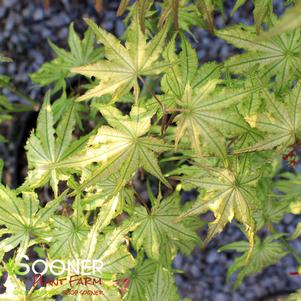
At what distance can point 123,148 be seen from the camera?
898 millimetres

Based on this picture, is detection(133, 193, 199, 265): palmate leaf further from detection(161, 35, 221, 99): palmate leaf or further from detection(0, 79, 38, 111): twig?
detection(0, 79, 38, 111): twig

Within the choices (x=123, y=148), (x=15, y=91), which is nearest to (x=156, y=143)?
(x=123, y=148)

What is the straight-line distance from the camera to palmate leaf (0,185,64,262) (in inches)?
41.9

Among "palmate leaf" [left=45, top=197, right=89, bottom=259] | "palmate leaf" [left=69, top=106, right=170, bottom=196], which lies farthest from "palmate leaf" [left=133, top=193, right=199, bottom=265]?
"palmate leaf" [left=69, top=106, right=170, bottom=196]

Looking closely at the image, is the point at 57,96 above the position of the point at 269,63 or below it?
above

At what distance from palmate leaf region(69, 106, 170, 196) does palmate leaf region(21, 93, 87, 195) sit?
168 mm

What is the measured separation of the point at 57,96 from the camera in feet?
6.83

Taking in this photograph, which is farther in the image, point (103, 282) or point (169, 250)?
point (169, 250)

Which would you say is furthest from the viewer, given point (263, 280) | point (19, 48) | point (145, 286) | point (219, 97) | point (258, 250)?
point (19, 48)

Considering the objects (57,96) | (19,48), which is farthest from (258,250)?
(19,48)

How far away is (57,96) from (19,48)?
361 mm

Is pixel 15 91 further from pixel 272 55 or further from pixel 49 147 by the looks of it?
pixel 272 55

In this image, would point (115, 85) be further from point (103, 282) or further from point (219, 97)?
point (103, 282)

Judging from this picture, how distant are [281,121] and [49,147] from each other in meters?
0.51
